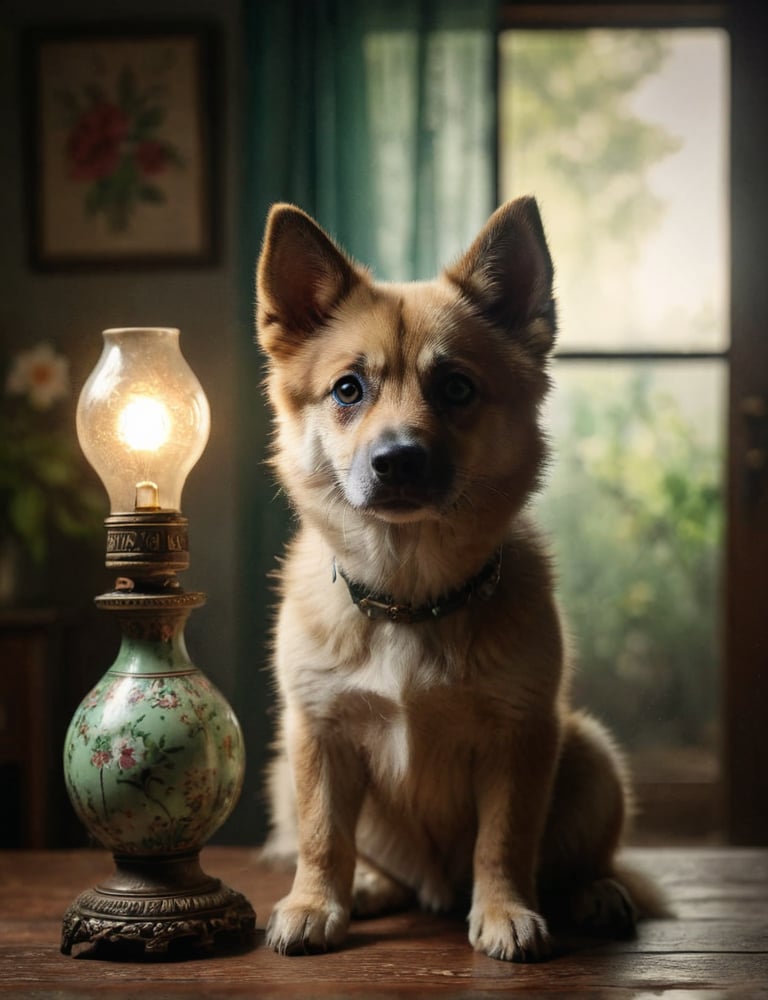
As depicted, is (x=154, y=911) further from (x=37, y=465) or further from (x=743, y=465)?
(x=743, y=465)

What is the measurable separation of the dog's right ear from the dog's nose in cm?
27

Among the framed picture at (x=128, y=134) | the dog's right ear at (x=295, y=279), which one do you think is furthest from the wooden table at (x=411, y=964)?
the framed picture at (x=128, y=134)

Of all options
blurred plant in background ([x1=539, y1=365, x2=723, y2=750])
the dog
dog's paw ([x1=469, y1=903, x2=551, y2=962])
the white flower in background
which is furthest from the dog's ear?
blurred plant in background ([x1=539, y1=365, x2=723, y2=750])

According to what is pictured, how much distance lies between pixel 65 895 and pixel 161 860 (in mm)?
305

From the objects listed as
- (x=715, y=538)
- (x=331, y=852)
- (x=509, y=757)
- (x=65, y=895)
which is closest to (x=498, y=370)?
(x=509, y=757)

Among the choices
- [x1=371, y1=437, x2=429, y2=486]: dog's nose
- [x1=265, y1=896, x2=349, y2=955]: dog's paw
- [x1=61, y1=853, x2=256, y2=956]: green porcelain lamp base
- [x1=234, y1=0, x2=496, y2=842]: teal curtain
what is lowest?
[x1=265, y1=896, x2=349, y2=955]: dog's paw

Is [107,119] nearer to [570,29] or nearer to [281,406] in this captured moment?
[570,29]

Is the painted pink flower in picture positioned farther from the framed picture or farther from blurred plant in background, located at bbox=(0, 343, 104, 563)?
blurred plant in background, located at bbox=(0, 343, 104, 563)

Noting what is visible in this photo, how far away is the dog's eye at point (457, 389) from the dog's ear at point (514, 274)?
0.12m

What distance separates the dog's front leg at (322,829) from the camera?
127 centimetres

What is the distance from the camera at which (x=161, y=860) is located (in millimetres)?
1243

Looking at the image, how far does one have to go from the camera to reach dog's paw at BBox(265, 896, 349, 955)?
1234 millimetres

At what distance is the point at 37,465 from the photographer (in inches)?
110

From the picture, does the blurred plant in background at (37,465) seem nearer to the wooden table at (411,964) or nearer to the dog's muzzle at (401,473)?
the wooden table at (411,964)
